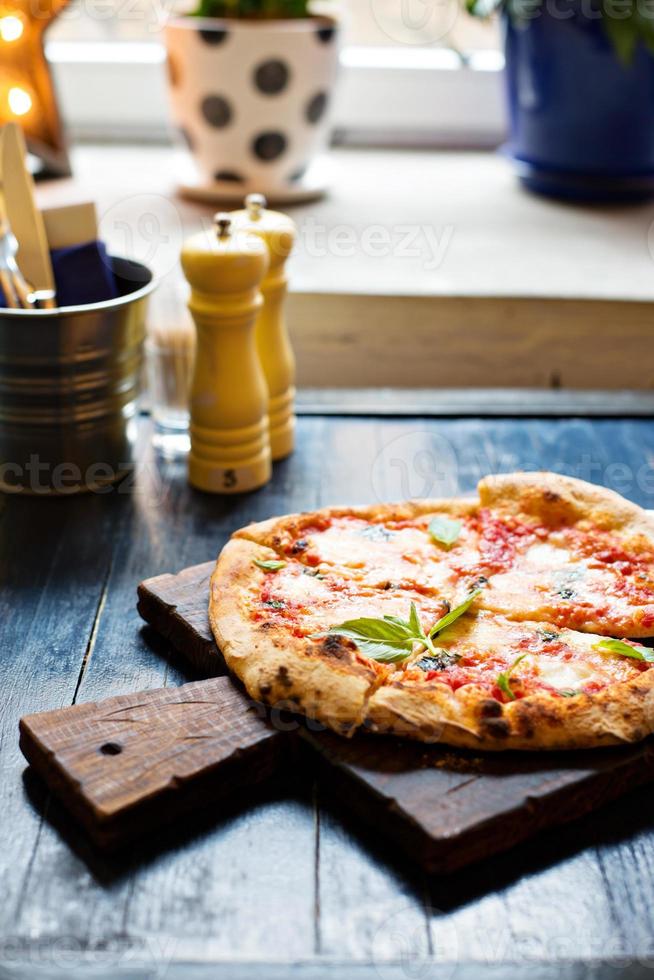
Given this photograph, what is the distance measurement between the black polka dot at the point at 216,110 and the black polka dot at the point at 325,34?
24 cm

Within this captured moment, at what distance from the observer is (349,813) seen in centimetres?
100

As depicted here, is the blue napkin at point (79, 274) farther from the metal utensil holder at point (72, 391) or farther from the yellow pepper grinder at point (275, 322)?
the yellow pepper grinder at point (275, 322)

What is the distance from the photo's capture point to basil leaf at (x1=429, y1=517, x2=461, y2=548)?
132cm

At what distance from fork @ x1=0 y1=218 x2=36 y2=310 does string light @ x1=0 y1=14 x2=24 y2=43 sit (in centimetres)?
100

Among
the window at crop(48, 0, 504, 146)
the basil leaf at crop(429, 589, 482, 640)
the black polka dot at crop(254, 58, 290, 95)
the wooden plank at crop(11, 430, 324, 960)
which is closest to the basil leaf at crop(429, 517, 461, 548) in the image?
the basil leaf at crop(429, 589, 482, 640)

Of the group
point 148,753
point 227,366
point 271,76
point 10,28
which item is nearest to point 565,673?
point 148,753

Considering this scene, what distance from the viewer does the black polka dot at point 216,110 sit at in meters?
2.39

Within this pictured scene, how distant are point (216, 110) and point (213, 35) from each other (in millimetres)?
164

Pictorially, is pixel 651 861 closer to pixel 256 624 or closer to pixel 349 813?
pixel 349 813

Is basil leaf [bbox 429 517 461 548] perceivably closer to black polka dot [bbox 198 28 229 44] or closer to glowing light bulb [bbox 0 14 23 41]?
black polka dot [bbox 198 28 229 44]

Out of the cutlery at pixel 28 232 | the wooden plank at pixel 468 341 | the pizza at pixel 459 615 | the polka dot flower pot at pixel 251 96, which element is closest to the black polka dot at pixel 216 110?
the polka dot flower pot at pixel 251 96

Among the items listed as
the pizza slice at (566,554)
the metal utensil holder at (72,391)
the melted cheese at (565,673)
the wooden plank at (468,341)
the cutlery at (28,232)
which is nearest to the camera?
the melted cheese at (565,673)

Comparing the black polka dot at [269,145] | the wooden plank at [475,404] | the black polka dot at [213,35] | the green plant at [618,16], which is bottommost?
the wooden plank at [475,404]

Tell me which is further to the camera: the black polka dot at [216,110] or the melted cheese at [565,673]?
the black polka dot at [216,110]
